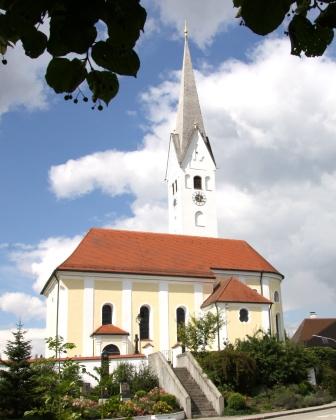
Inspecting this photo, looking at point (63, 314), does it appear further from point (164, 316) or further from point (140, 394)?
point (140, 394)

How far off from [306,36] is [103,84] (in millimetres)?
890

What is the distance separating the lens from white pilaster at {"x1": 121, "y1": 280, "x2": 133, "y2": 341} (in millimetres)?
38281

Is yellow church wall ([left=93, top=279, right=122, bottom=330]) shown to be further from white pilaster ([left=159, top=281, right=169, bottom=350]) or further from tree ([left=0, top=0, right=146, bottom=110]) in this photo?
tree ([left=0, top=0, right=146, bottom=110])

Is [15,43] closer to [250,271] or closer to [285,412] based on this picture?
[285,412]

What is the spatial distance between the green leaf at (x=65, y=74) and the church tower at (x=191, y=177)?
51180mm

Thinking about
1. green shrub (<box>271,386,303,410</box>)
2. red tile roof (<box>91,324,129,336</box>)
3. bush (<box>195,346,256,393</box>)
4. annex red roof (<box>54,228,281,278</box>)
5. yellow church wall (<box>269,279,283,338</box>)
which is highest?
annex red roof (<box>54,228,281,278</box>)

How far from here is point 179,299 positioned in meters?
40.3

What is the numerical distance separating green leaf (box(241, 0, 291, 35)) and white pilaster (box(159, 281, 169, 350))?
1501 inches

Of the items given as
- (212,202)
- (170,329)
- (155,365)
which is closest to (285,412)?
(155,365)

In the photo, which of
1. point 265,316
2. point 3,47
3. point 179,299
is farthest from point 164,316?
point 3,47

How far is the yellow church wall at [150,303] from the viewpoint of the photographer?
38844 millimetres

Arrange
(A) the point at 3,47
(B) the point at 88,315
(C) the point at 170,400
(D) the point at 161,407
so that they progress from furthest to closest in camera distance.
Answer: (B) the point at 88,315 < (C) the point at 170,400 < (D) the point at 161,407 < (A) the point at 3,47

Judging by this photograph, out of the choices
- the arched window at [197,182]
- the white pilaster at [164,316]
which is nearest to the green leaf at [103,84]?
the white pilaster at [164,316]

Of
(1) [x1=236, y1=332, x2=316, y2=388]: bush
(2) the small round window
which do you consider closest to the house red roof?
(2) the small round window
